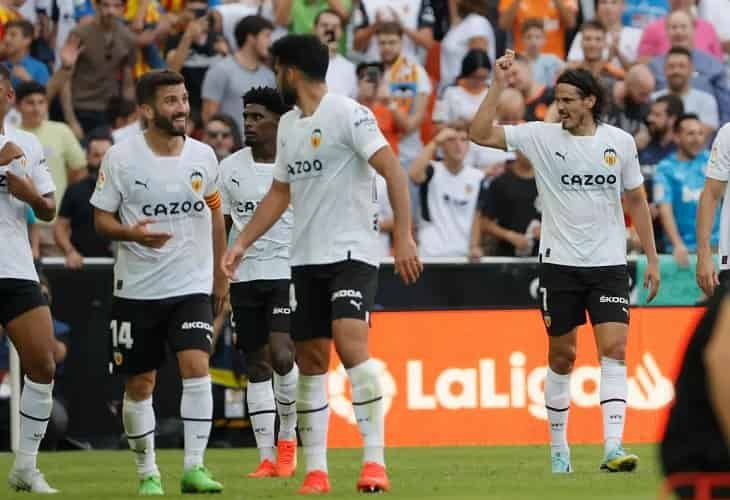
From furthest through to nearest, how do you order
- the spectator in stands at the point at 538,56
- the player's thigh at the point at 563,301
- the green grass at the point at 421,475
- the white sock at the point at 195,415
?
the spectator in stands at the point at 538,56 < the player's thigh at the point at 563,301 < the white sock at the point at 195,415 < the green grass at the point at 421,475

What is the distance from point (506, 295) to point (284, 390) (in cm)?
521

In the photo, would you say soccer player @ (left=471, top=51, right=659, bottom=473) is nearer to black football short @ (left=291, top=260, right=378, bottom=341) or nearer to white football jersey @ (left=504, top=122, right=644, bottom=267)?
white football jersey @ (left=504, top=122, right=644, bottom=267)

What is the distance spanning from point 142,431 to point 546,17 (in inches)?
471

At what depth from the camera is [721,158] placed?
11.8 m

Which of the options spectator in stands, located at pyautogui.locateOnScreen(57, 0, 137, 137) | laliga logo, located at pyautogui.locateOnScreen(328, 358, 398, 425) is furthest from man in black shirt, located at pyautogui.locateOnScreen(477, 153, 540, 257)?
spectator in stands, located at pyautogui.locateOnScreen(57, 0, 137, 137)

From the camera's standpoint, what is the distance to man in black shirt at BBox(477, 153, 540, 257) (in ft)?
58.1

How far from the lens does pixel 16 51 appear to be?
1920 centimetres

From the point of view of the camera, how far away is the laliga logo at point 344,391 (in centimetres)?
1633

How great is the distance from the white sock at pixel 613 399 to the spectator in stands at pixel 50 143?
7.78m

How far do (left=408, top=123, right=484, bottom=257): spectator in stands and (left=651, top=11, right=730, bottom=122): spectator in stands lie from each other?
345 cm

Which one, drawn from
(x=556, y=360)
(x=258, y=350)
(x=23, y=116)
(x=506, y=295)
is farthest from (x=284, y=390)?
(x=23, y=116)

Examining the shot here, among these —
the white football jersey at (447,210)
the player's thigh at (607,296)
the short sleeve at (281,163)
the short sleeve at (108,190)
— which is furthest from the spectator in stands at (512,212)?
the short sleeve at (281,163)

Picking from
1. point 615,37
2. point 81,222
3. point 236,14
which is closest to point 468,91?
point 615,37

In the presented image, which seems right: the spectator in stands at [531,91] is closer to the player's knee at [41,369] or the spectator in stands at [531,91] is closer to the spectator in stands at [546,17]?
the spectator in stands at [546,17]
